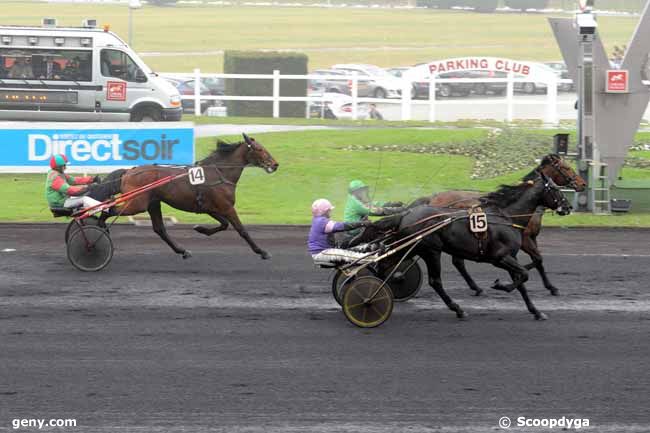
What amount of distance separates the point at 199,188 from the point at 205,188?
8cm

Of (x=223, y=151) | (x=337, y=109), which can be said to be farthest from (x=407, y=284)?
(x=337, y=109)

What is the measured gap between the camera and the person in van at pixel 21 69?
2372 centimetres

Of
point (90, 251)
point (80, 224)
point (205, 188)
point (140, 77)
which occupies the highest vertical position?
point (140, 77)

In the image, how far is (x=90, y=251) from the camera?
12359 mm

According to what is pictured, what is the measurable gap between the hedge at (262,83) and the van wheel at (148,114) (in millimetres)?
4944

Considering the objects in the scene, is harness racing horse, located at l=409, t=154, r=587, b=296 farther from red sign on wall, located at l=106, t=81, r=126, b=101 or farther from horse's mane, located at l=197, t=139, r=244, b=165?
red sign on wall, located at l=106, t=81, r=126, b=101

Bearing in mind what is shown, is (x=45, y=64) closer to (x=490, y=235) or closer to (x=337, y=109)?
(x=337, y=109)

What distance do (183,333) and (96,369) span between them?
1.31 meters

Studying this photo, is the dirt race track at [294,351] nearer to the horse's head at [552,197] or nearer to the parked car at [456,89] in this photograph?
the horse's head at [552,197]

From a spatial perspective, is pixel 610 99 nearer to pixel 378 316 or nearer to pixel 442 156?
pixel 442 156

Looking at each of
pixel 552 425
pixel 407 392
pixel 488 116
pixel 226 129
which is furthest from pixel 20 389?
pixel 488 116

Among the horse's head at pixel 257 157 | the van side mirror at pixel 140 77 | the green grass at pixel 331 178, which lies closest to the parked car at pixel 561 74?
the green grass at pixel 331 178

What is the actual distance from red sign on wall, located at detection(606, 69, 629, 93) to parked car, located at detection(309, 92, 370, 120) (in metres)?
11.6

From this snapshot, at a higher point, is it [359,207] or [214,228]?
[359,207]
